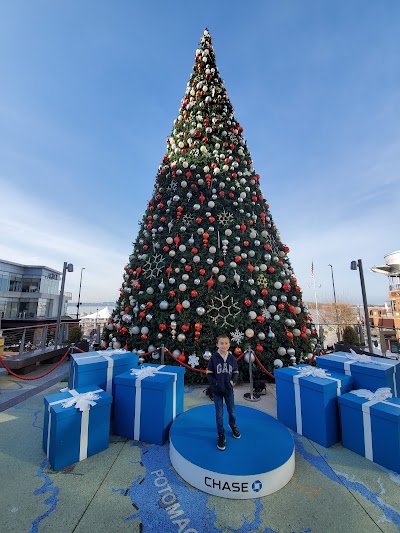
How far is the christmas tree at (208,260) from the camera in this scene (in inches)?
276

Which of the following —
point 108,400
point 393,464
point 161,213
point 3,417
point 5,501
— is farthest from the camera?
point 161,213

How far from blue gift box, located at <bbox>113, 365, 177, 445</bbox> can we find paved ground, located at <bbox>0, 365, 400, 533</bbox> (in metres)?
0.24

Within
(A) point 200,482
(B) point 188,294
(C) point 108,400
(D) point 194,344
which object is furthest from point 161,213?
(A) point 200,482

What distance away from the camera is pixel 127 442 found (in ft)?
13.1

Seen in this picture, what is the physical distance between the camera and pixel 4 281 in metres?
39.4

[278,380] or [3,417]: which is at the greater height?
[278,380]

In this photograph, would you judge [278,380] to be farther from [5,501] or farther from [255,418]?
[5,501]

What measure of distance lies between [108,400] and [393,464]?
3950mm

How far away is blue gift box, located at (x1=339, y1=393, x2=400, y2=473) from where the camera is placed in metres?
3.25

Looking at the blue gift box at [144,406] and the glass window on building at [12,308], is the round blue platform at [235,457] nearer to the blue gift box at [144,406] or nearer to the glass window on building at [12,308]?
the blue gift box at [144,406]

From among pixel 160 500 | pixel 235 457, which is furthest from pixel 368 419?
pixel 160 500

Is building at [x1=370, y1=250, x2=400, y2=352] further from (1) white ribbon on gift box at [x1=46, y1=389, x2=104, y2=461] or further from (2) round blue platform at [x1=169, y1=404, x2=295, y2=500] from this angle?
(1) white ribbon on gift box at [x1=46, y1=389, x2=104, y2=461]

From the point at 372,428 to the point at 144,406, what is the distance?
132 inches

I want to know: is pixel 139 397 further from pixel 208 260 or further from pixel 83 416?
pixel 208 260
